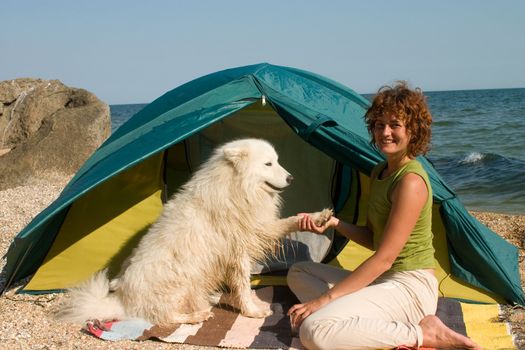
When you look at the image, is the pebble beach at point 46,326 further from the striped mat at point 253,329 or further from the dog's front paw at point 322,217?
the dog's front paw at point 322,217

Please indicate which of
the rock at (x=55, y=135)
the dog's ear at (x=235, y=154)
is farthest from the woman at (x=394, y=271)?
the rock at (x=55, y=135)

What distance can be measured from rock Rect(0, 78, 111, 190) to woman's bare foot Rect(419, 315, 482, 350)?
7414mm

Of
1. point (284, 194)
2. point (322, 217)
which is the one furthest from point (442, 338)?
point (284, 194)

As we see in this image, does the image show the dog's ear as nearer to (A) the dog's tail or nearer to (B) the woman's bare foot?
(A) the dog's tail

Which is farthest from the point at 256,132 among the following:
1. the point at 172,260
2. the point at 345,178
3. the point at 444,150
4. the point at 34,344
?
the point at 444,150

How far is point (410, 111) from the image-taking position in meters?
3.02

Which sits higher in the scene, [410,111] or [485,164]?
[410,111]

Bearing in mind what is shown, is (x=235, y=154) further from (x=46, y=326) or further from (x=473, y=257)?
(x=473, y=257)

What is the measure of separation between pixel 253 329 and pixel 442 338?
114 centimetres

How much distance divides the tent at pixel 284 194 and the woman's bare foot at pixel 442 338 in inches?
43.6

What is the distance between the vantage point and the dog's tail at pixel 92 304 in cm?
342

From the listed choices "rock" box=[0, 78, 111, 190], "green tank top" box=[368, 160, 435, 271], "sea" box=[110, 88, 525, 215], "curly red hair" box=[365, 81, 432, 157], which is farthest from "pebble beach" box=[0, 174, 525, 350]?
"rock" box=[0, 78, 111, 190]

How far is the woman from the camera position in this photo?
9.32 ft

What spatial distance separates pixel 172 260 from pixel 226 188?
1.75ft
